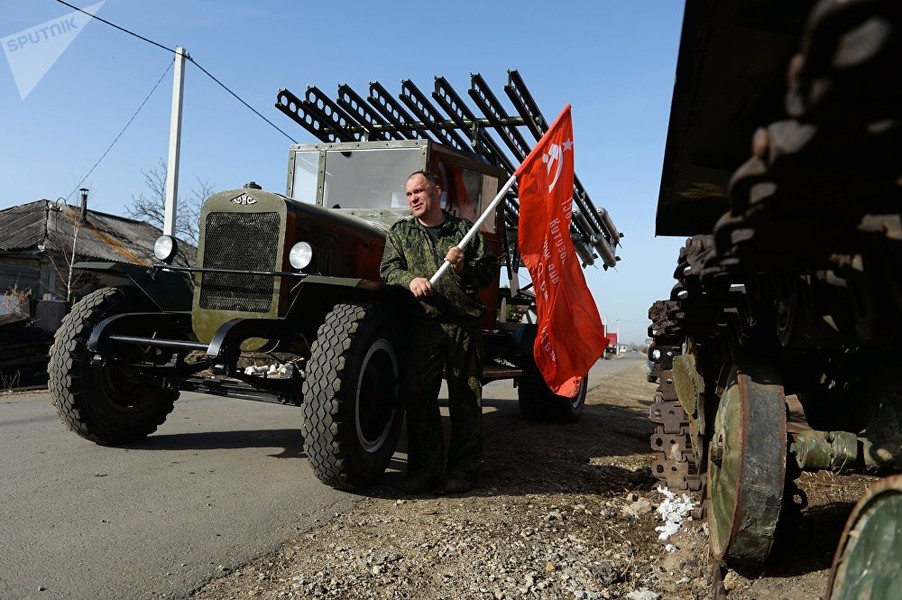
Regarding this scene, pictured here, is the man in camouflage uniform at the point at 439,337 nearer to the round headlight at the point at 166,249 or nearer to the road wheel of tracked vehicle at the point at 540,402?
the round headlight at the point at 166,249

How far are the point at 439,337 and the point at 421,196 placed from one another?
3.01ft

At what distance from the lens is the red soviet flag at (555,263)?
16.6 feet

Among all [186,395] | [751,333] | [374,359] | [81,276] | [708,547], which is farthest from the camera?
[81,276]

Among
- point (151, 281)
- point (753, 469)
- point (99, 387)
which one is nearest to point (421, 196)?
point (151, 281)

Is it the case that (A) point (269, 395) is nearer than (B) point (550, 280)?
Yes

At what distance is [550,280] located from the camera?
5148 mm

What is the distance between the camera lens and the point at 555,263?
5.16 meters

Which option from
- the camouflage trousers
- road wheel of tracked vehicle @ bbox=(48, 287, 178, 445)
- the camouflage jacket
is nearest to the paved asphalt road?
road wheel of tracked vehicle @ bbox=(48, 287, 178, 445)

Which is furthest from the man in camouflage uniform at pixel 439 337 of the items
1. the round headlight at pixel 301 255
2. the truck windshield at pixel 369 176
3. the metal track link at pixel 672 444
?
the truck windshield at pixel 369 176

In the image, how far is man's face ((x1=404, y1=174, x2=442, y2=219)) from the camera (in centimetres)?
466

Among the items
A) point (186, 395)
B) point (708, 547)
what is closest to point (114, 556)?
point (708, 547)

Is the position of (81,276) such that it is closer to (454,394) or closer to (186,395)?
(186,395)

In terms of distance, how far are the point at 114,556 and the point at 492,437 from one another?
398cm

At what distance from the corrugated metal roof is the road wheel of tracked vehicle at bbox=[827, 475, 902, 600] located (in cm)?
2471
